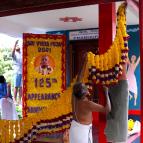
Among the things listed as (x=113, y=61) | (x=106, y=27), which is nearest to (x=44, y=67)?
(x=106, y=27)

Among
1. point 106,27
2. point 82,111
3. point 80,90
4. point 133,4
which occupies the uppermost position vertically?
point 133,4

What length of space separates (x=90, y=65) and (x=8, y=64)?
1367 mm

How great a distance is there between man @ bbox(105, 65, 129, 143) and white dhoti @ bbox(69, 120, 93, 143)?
0.52 feet

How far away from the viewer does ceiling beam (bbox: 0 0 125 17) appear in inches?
83.4

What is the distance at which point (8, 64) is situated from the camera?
10.00 ft

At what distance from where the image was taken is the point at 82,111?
1.94 metres

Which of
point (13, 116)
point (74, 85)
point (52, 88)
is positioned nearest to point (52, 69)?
point (52, 88)

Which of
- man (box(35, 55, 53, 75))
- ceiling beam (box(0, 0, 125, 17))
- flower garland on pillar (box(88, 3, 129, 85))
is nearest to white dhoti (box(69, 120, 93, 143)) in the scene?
flower garland on pillar (box(88, 3, 129, 85))

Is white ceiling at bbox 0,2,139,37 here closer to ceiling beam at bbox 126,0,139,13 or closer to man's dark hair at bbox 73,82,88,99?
ceiling beam at bbox 126,0,139,13

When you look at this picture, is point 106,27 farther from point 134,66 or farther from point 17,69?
point 17,69

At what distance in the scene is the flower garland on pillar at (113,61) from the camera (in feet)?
6.13

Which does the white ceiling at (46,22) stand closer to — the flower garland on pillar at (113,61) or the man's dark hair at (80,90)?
the flower garland on pillar at (113,61)

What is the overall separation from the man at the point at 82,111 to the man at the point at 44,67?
127 centimetres

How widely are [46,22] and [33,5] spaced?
3.71 ft
